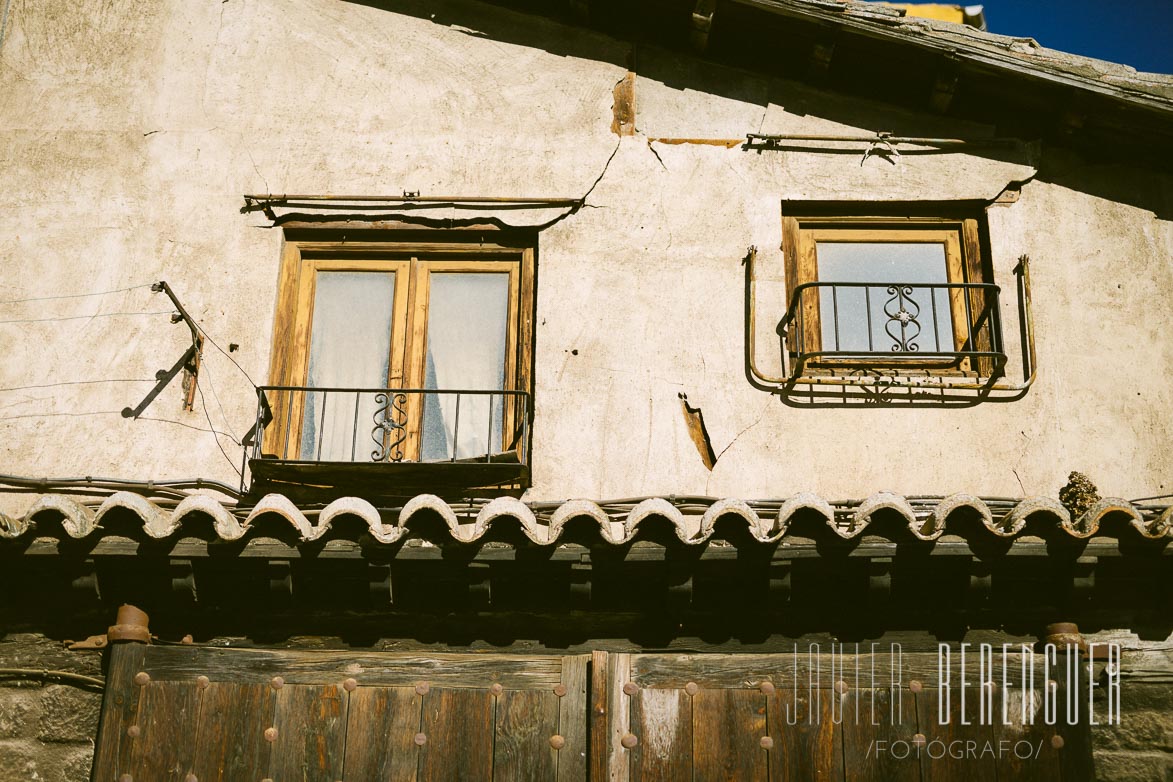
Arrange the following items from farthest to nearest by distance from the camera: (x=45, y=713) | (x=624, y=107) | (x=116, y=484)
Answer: (x=624, y=107) → (x=116, y=484) → (x=45, y=713)

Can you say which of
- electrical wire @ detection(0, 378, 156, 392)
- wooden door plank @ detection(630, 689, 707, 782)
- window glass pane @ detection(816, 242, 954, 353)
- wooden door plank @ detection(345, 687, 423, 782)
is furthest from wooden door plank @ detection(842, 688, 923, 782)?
electrical wire @ detection(0, 378, 156, 392)

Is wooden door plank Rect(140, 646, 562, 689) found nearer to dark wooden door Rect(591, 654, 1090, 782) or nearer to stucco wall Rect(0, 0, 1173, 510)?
dark wooden door Rect(591, 654, 1090, 782)

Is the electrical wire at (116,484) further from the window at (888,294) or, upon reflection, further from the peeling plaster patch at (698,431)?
the window at (888,294)

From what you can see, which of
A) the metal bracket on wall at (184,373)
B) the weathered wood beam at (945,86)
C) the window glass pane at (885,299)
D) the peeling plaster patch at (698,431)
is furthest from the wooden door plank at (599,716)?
the weathered wood beam at (945,86)

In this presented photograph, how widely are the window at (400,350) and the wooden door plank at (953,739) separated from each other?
2.45 meters

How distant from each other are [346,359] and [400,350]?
326mm

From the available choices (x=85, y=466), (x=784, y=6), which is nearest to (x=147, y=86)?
(x=85, y=466)

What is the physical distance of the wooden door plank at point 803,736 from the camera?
16.7 ft

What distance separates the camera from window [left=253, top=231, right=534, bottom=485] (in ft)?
21.7

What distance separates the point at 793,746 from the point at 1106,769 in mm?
1445

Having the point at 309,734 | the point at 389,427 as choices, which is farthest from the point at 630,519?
the point at 389,427

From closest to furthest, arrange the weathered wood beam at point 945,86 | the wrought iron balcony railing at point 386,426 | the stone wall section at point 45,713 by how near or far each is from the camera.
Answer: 1. the stone wall section at point 45,713
2. the wrought iron balcony railing at point 386,426
3. the weathered wood beam at point 945,86

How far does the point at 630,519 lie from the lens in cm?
533

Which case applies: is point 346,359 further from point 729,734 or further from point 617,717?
point 729,734
